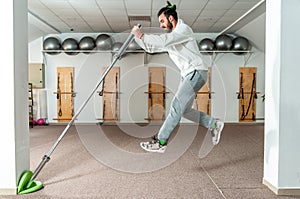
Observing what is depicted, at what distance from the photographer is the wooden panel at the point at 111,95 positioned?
10336mm

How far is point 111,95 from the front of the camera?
10383 mm

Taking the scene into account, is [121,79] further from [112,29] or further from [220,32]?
[220,32]

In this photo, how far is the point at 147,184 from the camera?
3506mm

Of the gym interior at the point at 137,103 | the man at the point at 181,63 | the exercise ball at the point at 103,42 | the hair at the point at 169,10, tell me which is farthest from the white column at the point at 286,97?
the exercise ball at the point at 103,42

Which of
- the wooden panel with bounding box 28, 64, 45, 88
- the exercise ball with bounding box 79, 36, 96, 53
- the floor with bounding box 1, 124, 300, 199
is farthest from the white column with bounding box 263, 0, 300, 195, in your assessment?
the wooden panel with bounding box 28, 64, 45, 88

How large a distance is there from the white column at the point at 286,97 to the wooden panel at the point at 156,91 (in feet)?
23.6

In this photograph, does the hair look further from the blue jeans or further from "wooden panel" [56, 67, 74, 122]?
"wooden panel" [56, 67, 74, 122]

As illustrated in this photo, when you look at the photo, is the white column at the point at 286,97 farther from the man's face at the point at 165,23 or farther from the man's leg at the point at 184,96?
the man's face at the point at 165,23

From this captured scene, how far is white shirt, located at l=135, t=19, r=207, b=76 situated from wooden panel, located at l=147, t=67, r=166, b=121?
7.18 meters

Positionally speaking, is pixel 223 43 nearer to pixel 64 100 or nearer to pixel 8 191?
pixel 64 100

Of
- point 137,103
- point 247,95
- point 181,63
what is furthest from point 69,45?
point 181,63

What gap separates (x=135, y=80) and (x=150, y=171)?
669 centimetres

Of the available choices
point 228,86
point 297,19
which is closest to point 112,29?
point 228,86

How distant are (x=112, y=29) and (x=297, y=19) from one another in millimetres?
7473
